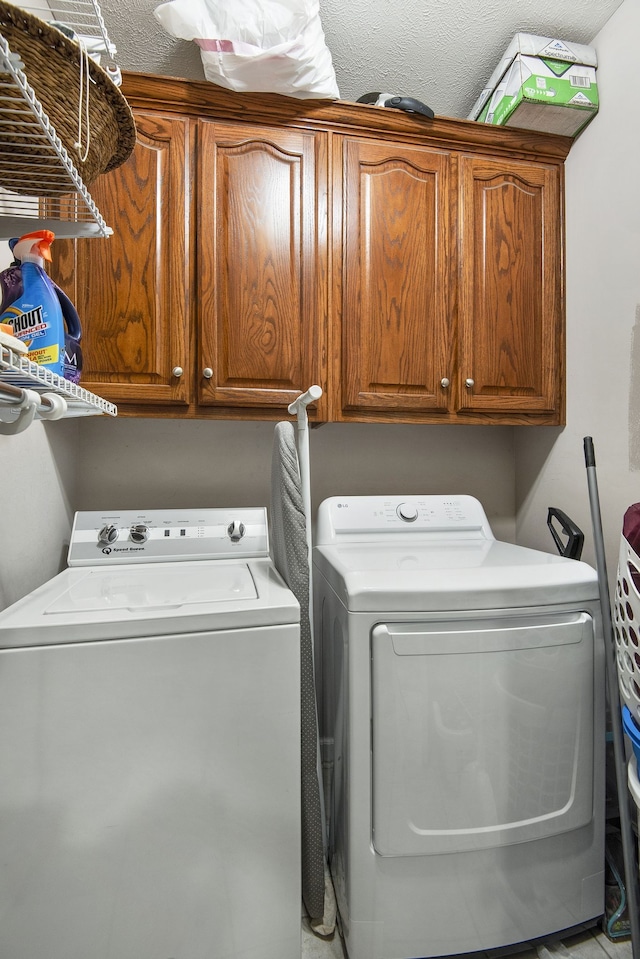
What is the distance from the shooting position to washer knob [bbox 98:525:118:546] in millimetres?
1527

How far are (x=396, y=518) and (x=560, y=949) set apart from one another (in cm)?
126

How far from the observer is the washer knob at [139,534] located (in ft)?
5.08

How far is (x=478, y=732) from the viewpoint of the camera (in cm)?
116

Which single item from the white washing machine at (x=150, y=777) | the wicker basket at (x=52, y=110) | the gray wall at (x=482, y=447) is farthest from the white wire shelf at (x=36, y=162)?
the white washing machine at (x=150, y=777)

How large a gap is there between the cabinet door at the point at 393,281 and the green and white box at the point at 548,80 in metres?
0.29

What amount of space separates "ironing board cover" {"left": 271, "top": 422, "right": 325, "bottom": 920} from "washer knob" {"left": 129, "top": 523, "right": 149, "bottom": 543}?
531mm

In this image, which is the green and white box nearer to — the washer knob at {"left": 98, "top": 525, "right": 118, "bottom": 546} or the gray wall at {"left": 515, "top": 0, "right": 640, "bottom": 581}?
the gray wall at {"left": 515, "top": 0, "right": 640, "bottom": 581}

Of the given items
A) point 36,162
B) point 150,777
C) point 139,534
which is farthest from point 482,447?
point 36,162

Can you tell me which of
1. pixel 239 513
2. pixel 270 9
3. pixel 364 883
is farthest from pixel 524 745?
pixel 270 9

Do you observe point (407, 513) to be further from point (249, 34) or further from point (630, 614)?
point (249, 34)

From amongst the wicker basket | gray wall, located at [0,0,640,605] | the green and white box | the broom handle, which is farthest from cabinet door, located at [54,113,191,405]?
the broom handle

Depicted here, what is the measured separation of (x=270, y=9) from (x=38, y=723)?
2.00 meters

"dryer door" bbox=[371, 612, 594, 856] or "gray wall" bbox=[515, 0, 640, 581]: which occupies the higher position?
"gray wall" bbox=[515, 0, 640, 581]

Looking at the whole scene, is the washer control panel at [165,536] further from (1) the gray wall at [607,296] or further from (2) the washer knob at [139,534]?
(1) the gray wall at [607,296]
